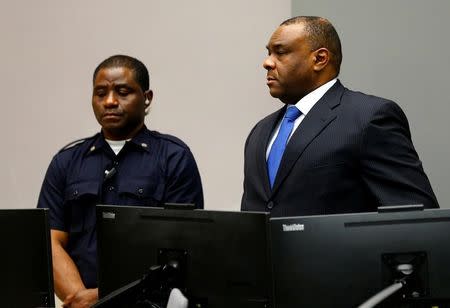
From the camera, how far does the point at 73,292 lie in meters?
2.68

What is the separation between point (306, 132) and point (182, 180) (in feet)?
1.95

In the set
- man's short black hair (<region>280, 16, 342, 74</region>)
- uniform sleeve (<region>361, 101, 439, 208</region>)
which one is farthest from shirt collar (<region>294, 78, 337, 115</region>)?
uniform sleeve (<region>361, 101, 439, 208</region>)

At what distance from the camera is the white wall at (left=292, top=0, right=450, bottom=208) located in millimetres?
3170

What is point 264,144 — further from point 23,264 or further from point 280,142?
point 23,264

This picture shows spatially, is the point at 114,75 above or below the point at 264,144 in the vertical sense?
above

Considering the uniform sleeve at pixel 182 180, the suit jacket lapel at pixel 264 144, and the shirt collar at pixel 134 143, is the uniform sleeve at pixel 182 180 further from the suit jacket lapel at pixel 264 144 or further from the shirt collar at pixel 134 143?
the suit jacket lapel at pixel 264 144

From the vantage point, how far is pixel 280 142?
269 centimetres

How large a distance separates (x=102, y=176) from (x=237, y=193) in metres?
0.98

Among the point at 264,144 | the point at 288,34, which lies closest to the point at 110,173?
the point at 264,144

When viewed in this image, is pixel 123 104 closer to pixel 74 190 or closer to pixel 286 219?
pixel 74 190

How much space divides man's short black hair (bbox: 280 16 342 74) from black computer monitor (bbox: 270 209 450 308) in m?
1.13

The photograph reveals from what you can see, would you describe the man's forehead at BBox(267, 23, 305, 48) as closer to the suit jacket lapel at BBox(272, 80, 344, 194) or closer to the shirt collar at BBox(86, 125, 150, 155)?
the suit jacket lapel at BBox(272, 80, 344, 194)

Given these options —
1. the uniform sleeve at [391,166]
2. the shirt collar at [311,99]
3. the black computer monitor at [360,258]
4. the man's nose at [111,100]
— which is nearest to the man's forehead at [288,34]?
the shirt collar at [311,99]

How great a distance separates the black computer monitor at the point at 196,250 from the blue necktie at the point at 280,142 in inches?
31.4
